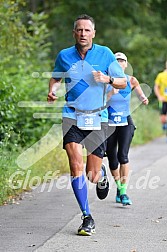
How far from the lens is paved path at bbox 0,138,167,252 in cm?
745

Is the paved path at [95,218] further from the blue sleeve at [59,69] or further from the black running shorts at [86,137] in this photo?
the blue sleeve at [59,69]

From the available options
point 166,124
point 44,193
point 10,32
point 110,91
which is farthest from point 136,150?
point 110,91

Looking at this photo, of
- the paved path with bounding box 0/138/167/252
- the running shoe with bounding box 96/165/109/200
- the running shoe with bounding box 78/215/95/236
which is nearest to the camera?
the paved path with bounding box 0/138/167/252

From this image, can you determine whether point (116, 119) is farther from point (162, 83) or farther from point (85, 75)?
point (162, 83)

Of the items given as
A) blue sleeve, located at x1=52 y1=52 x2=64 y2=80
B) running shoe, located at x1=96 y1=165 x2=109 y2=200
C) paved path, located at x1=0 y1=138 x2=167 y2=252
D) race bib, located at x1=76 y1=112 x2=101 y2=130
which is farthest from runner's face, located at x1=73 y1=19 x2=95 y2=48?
paved path, located at x1=0 y1=138 x2=167 y2=252

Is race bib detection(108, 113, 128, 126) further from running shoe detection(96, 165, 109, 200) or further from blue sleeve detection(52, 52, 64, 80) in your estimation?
blue sleeve detection(52, 52, 64, 80)

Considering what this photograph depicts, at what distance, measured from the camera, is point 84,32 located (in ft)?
26.9

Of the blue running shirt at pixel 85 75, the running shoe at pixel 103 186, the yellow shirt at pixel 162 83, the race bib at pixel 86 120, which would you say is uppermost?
the blue running shirt at pixel 85 75

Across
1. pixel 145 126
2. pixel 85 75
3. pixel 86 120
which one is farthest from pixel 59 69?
pixel 145 126

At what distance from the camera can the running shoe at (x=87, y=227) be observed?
7945 mm

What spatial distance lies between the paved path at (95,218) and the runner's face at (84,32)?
1.91 m

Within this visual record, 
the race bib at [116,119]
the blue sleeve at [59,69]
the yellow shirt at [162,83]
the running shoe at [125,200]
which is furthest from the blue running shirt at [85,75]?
the yellow shirt at [162,83]

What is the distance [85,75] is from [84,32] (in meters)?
0.44

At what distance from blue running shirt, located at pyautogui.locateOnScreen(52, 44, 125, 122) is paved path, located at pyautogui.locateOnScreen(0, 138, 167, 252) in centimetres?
124
